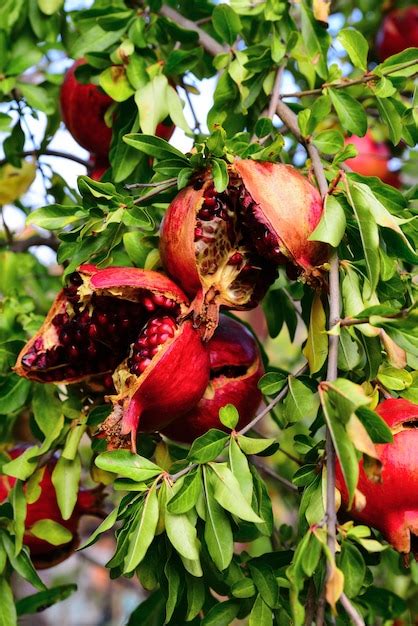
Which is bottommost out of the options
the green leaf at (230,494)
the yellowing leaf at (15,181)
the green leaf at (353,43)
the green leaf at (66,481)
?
the green leaf at (66,481)

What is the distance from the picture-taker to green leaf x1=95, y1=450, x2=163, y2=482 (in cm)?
80

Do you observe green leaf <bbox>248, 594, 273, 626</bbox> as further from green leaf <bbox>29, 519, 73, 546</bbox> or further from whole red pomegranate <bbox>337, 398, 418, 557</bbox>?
green leaf <bbox>29, 519, 73, 546</bbox>

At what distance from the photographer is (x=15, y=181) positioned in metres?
1.54

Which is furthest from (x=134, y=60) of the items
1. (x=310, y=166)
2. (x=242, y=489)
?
(x=242, y=489)

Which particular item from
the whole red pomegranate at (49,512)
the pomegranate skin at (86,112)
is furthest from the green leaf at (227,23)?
the whole red pomegranate at (49,512)

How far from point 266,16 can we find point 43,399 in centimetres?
63

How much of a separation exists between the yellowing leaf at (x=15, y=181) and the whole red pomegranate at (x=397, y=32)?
0.96m

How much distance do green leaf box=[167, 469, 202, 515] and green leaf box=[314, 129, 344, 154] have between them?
0.44 m

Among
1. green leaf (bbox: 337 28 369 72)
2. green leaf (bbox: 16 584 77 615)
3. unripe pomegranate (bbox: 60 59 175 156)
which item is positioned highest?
green leaf (bbox: 337 28 369 72)

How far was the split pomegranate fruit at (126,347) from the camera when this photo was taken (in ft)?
2.77

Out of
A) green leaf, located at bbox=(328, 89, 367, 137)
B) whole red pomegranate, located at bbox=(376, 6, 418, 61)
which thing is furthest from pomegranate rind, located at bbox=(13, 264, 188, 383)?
whole red pomegranate, located at bbox=(376, 6, 418, 61)

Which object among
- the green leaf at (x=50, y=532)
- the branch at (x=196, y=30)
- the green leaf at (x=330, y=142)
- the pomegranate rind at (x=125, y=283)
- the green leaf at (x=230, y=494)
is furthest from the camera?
the branch at (x=196, y=30)

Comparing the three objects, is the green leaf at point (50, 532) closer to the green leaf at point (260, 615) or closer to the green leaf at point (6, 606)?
the green leaf at point (6, 606)

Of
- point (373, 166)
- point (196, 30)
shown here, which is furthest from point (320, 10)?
point (373, 166)
